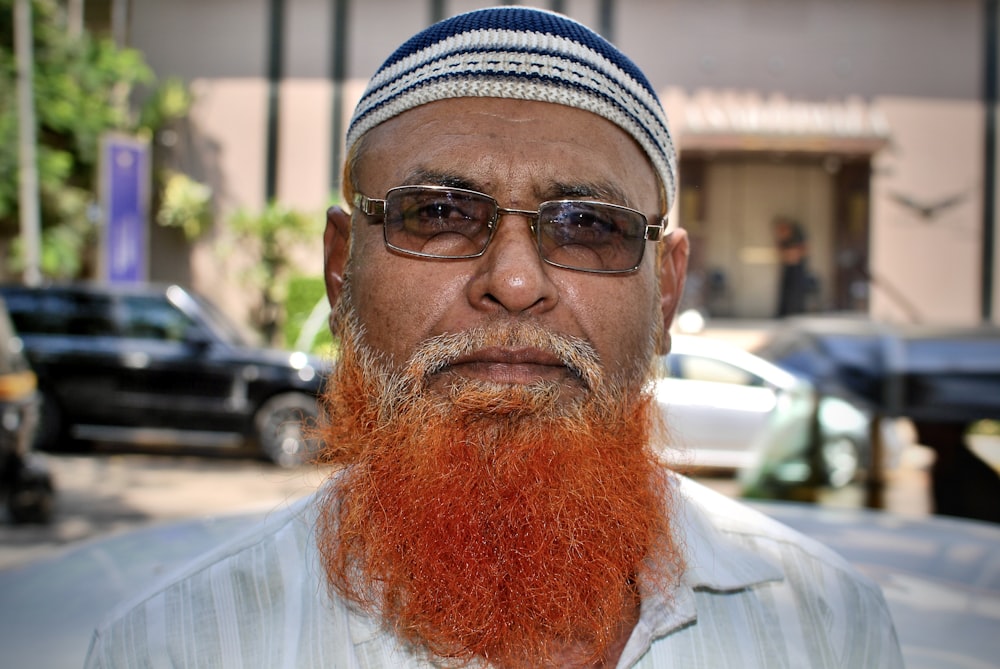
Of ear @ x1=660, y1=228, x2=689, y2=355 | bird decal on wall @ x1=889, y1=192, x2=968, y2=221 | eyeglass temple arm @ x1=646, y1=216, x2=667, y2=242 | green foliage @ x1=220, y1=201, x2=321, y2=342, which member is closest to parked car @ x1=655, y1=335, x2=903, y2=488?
ear @ x1=660, y1=228, x2=689, y2=355

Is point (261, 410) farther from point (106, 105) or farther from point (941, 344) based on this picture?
point (106, 105)

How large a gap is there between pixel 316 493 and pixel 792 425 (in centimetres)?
307

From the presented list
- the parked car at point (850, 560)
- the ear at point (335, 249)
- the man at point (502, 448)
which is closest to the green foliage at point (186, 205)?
the parked car at point (850, 560)

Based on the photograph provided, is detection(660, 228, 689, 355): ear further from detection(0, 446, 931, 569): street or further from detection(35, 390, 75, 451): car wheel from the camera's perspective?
detection(35, 390, 75, 451): car wheel

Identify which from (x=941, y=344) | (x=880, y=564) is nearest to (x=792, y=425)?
(x=941, y=344)

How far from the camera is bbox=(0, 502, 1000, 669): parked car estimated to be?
1.66 m

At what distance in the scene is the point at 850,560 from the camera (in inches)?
81.2

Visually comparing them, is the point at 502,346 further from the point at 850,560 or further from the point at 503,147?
the point at 850,560

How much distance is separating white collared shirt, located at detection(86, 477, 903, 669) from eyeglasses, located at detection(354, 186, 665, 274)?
51 centimetres

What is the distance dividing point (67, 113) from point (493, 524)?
15.0 metres

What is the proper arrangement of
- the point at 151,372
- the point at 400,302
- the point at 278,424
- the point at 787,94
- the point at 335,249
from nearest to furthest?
the point at 400,302, the point at 335,249, the point at 278,424, the point at 151,372, the point at 787,94

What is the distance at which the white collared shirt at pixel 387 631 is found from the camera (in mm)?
1420

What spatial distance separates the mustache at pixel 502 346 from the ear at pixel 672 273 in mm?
404

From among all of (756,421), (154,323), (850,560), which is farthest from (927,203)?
(850,560)
